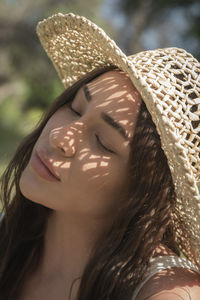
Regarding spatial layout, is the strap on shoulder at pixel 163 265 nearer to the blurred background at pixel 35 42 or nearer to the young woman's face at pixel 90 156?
the young woman's face at pixel 90 156

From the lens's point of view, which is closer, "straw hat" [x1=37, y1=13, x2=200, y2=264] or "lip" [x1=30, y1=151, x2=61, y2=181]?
"straw hat" [x1=37, y1=13, x2=200, y2=264]

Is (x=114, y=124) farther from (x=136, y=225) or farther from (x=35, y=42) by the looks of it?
(x=35, y=42)

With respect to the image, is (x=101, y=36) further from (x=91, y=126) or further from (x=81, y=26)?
(x=91, y=126)

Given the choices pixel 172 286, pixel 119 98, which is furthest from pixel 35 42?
pixel 172 286

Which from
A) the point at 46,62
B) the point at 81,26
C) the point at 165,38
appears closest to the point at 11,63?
the point at 46,62

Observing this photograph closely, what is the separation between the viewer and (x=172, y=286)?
1.41 meters

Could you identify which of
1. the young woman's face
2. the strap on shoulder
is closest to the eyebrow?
the young woman's face

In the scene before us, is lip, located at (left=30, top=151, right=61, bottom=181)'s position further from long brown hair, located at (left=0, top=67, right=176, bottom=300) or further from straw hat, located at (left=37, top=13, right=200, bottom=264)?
straw hat, located at (left=37, top=13, right=200, bottom=264)

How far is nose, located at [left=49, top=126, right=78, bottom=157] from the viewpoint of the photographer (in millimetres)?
1420

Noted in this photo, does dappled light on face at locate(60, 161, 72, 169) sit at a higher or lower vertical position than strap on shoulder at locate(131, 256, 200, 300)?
higher

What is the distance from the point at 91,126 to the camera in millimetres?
1440

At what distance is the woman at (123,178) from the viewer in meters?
1.38

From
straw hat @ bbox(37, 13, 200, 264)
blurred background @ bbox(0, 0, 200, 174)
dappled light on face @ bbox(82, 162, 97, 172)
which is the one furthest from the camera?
blurred background @ bbox(0, 0, 200, 174)

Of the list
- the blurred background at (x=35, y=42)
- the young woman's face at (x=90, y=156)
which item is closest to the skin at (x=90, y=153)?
the young woman's face at (x=90, y=156)
